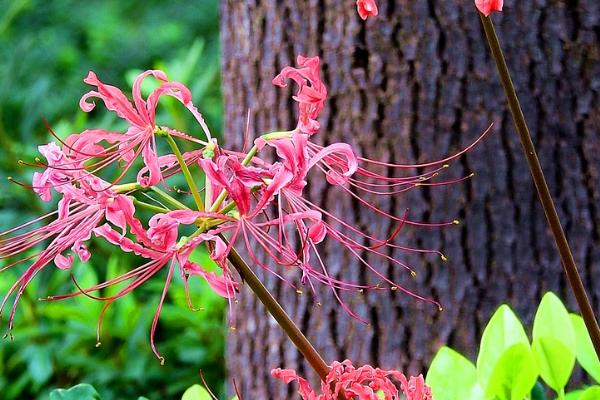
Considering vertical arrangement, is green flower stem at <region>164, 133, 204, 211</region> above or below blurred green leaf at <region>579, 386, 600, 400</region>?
above

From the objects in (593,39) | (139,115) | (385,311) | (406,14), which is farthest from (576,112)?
(139,115)

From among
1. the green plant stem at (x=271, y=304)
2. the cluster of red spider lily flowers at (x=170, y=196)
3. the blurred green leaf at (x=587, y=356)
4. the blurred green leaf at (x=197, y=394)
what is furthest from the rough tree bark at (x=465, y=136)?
the green plant stem at (x=271, y=304)

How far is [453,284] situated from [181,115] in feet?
3.09

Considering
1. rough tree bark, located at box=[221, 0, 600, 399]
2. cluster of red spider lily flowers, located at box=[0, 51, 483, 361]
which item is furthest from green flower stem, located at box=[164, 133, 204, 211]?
rough tree bark, located at box=[221, 0, 600, 399]

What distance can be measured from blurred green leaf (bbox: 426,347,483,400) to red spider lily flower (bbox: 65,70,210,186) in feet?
0.98

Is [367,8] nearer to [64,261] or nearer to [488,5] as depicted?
[488,5]

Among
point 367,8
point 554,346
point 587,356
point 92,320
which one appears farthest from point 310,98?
point 92,320

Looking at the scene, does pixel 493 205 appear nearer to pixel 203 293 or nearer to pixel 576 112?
pixel 576 112

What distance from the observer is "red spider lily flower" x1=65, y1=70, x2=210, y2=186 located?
0.59 meters

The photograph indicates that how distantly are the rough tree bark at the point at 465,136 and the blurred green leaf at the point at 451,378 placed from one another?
1.85 ft

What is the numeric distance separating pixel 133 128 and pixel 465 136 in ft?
2.69

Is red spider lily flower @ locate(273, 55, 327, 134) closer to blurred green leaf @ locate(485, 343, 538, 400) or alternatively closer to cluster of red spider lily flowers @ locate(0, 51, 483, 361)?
cluster of red spider lily flowers @ locate(0, 51, 483, 361)

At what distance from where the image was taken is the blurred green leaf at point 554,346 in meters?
0.75

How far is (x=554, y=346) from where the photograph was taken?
0.75 m
